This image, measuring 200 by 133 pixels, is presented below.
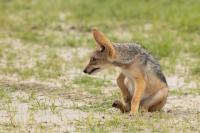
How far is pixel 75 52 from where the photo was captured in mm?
15203

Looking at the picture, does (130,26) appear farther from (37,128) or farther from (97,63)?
(37,128)

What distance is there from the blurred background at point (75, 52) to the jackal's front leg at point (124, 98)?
0.62 feet

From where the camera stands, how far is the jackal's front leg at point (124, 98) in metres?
10.1

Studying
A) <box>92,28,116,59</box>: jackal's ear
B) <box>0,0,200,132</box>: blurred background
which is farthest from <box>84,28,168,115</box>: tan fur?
<box>0,0,200,132</box>: blurred background

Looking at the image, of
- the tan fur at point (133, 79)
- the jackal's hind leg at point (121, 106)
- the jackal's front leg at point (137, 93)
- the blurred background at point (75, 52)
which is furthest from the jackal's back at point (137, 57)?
the blurred background at point (75, 52)

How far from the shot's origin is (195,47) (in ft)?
49.4

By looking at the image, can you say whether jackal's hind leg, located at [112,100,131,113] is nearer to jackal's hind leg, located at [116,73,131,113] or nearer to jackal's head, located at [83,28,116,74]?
jackal's hind leg, located at [116,73,131,113]

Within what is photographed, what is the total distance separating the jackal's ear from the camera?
9875 mm

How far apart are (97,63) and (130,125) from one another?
109 cm

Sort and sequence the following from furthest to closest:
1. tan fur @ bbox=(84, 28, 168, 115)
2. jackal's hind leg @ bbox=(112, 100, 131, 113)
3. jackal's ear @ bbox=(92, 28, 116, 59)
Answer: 1. jackal's hind leg @ bbox=(112, 100, 131, 113)
2. tan fur @ bbox=(84, 28, 168, 115)
3. jackal's ear @ bbox=(92, 28, 116, 59)

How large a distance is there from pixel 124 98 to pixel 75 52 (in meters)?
5.04

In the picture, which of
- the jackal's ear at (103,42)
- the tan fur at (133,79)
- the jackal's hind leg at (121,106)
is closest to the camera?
the jackal's ear at (103,42)

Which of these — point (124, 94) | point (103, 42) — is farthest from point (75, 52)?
point (103, 42)

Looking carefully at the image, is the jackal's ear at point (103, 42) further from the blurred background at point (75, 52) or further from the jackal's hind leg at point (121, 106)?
the blurred background at point (75, 52)
